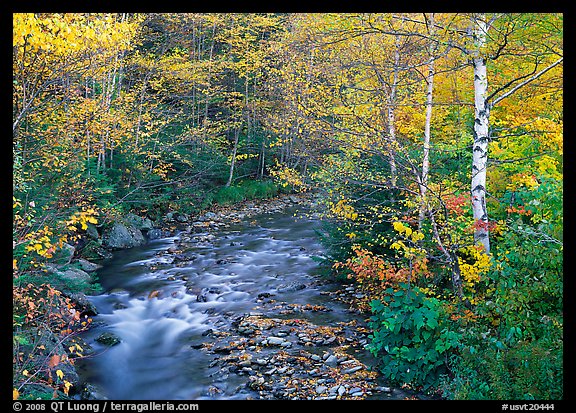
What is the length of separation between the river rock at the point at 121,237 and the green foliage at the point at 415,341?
37.4 ft

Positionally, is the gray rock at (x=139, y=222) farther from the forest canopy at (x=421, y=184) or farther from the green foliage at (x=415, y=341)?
the green foliage at (x=415, y=341)

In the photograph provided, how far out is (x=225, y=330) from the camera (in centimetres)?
1016

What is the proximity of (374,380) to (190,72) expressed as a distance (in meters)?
18.1

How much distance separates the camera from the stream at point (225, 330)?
7863mm

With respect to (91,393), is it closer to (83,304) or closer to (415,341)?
(83,304)

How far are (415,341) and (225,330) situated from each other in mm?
4551

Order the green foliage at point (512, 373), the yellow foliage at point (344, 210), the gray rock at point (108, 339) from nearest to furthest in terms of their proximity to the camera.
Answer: the green foliage at point (512, 373), the gray rock at point (108, 339), the yellow foliage at point (344, 210)

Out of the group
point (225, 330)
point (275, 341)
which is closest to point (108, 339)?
point (225, 330)

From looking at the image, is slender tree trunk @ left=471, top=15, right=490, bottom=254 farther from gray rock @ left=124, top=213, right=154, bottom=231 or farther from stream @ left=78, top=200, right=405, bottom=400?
gray rock @ left=124, top=213, right=154, bottom=231

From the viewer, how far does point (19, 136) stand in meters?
8.52

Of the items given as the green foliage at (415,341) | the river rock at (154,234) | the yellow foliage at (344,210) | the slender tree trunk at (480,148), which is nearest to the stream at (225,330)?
the green foliage at (415,341)

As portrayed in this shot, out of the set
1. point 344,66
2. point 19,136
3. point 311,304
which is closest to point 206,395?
point 311,304

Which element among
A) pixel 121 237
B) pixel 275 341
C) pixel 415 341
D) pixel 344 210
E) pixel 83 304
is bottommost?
pixel 275 341
